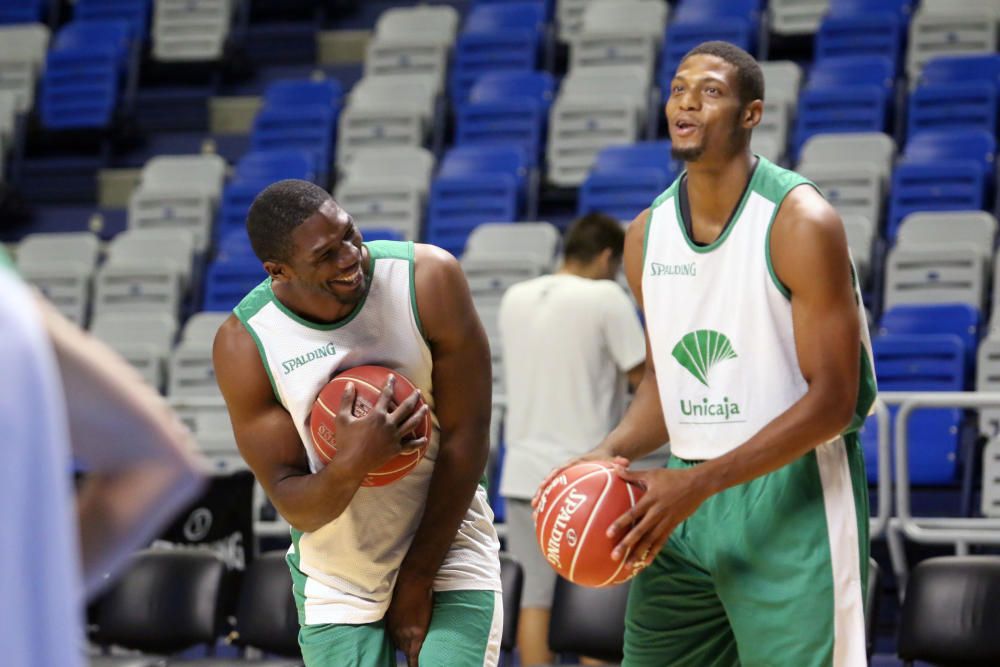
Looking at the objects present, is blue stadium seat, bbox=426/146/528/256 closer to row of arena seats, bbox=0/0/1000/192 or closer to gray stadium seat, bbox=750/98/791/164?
row of arena seats, bbox=0/0/1000/192

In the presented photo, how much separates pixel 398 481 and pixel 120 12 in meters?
10.2

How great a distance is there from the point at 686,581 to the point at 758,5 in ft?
26.6

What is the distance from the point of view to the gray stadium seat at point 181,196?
10.5m

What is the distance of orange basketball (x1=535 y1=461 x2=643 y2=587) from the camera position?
309 centimetres

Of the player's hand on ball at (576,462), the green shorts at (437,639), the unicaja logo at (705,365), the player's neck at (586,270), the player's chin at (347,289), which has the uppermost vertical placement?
the player's chin at (347,289)

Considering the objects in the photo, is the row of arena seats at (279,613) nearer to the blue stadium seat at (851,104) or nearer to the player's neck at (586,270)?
the player's neck at (586,270)

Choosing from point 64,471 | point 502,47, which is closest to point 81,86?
point 502,47

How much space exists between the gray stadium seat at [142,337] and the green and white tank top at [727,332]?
608 cm

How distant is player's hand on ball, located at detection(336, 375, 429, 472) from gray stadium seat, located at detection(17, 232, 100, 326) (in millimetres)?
7007

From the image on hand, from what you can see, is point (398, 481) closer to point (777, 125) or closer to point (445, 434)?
point (445, 434)

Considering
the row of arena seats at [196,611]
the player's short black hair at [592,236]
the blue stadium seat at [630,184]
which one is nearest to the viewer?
the row of arena seats at [196,611]

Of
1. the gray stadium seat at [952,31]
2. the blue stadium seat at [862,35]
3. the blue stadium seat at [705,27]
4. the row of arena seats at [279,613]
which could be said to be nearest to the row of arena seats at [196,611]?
the row of arena seats at [279,613]

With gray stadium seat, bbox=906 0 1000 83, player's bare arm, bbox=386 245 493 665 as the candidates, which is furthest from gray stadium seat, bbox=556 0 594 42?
player's bare arm, bbox=386 245 493 665

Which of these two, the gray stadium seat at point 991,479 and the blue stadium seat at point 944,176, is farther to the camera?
the blue stadium seat at point 944,176
